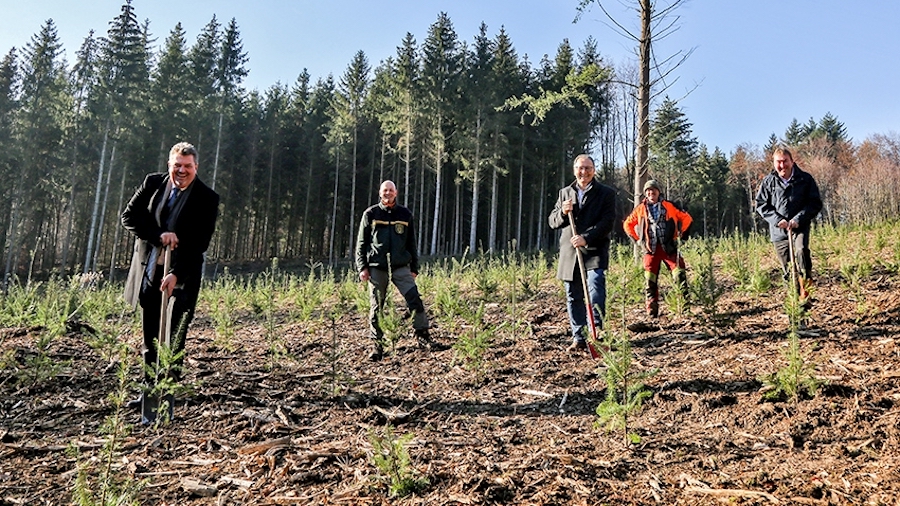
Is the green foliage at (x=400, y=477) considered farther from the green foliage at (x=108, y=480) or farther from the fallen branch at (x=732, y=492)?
the fallen branch at (x=732, y=492)

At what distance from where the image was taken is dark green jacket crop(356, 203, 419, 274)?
5.57 m

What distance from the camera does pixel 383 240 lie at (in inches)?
220

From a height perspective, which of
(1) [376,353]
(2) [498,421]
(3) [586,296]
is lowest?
(2) [498,421]

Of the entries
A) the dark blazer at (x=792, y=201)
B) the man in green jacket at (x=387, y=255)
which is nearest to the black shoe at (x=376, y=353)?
the man in green jacket at (x=387, y=255)

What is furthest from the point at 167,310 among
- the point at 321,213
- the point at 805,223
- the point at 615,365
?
the point at 321,213

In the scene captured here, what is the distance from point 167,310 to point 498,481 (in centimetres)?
274

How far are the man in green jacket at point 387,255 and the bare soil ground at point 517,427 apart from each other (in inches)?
28.7

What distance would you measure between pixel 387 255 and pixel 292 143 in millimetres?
35611

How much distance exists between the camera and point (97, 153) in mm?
27281

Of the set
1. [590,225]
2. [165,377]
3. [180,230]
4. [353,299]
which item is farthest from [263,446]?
[353,299]

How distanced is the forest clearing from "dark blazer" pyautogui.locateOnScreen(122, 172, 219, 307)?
0.72m

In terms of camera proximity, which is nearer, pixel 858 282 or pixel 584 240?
pixel 584 240

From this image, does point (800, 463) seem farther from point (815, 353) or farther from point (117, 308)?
point (117, 308)

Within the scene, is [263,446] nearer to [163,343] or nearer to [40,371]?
[163,343]
